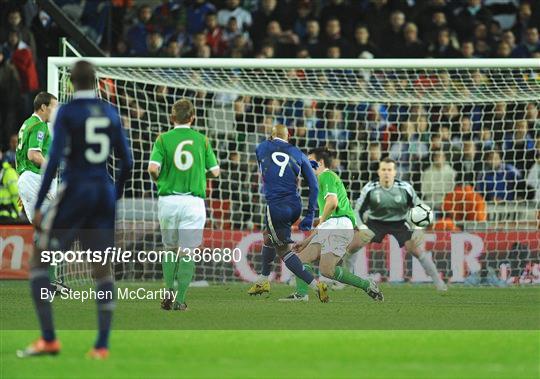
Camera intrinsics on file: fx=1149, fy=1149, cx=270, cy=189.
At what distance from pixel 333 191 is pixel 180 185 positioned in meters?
2.16

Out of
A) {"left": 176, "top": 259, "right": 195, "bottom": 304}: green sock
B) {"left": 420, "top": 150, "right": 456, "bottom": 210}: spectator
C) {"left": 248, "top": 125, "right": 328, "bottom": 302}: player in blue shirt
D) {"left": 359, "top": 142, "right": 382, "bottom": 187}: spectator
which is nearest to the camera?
{"left": 176, "top": 259, "right": 195, "bottom": 304}: green sock

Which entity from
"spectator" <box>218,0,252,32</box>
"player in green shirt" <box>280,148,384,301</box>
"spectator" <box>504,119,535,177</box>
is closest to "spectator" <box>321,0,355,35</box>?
"spectator" <box>218,0,252,32</box>

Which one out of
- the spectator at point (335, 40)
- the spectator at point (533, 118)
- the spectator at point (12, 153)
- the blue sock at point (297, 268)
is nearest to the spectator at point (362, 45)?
the spectator at point (335, 40)

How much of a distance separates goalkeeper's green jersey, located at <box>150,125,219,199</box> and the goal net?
3.74 m

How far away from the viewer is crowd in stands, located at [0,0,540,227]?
16.4 m

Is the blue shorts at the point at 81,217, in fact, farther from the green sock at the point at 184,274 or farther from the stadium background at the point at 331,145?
the green sock at the point at 184,274

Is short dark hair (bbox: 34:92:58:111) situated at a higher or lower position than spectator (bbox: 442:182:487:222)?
higher

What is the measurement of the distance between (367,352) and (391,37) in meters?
11.1

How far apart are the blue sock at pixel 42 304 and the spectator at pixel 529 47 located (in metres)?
12.3

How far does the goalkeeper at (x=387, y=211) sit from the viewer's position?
14.2 m

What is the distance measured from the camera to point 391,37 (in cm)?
1827

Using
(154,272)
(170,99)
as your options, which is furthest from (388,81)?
(154,272)

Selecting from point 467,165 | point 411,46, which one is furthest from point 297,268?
point 411,46

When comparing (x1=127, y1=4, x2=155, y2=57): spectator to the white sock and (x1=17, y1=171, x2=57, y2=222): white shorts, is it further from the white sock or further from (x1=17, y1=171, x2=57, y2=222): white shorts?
(x1=17, y1=171, x2=57, y2=222): white shorts
